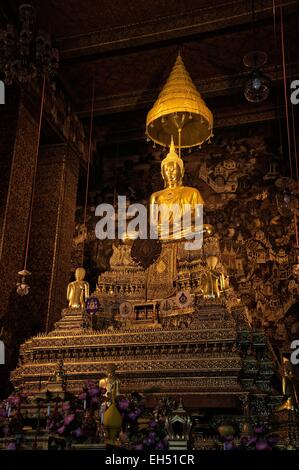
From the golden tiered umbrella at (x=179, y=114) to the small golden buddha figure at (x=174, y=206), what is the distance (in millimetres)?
527

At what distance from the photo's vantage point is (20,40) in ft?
18.9

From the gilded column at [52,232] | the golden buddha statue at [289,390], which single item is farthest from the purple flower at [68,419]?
the gilded column at [52,232]

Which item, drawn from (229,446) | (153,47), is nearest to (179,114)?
(153,47)

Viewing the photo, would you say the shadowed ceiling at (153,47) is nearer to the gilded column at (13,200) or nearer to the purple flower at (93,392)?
the gilded column at (13,200)

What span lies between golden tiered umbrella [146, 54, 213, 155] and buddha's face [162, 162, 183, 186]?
472 millimetres

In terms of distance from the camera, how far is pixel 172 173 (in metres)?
7.51

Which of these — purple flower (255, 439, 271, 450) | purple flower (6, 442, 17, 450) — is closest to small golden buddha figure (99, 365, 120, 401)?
purple flower (6, 442, 17, 450)

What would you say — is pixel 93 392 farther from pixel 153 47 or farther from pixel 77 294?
pixel 153 47

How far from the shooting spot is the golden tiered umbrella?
726 cm

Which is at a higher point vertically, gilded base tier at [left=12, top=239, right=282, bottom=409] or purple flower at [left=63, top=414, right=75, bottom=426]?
gilded base tier at [left=12, top=239, right=282, bottom=409]

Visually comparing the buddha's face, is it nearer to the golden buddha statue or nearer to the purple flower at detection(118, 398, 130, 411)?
the golden buddha statue

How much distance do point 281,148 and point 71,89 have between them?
11.9ft

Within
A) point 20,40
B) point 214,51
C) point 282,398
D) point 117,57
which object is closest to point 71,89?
point 117,57

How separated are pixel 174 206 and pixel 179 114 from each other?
1474 millimetres
